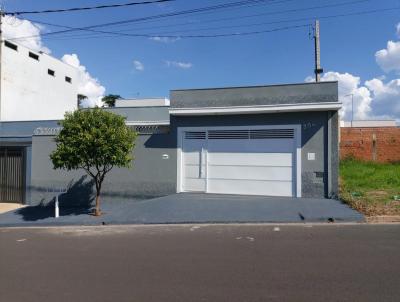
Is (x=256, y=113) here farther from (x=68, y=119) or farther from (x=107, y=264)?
(x=107, y=264)

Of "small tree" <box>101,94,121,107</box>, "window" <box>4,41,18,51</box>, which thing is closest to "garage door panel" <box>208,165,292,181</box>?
"window" <box>4,41,18,51</box>

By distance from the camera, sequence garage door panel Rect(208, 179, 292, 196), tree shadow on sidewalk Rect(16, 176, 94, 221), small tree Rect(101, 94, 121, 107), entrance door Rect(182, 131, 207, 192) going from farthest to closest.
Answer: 1. small tree Rect(101, 94, 121, 107)
2. tree shadow on sidewalk Rect(16, 176, 94, 221)
3. entrance door Rect(182, 131, 207, 192)
4. garage door panel Rect(208, 179, 292, 196)

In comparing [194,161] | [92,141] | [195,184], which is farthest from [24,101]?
[92,141]

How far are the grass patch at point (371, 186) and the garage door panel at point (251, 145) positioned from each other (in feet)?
8.73

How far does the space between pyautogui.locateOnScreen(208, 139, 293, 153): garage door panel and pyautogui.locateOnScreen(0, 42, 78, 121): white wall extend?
1594 centimetres

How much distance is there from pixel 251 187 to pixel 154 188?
3885mm

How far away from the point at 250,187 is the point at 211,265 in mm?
8526

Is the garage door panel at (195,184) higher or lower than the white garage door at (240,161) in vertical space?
lower

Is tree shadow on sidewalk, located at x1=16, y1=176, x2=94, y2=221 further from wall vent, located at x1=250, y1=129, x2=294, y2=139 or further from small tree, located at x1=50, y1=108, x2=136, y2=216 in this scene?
wall vent, located at x1=250, y1=129, x2=294, y2=139

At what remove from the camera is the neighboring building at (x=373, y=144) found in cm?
2216

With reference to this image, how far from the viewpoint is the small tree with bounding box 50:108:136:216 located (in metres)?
12.3

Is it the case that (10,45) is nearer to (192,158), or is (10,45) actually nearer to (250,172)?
(192,158)

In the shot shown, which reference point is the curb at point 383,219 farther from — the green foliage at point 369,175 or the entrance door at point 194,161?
the entrance door at point 194,161

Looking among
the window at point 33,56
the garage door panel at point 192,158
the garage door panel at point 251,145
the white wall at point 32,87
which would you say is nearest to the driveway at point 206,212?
the garage door panel at point 192,158
